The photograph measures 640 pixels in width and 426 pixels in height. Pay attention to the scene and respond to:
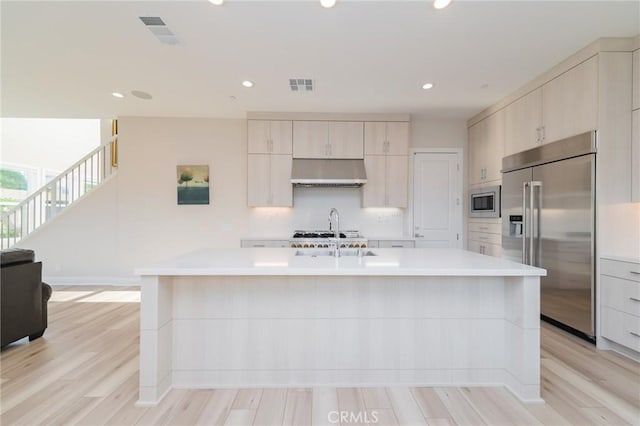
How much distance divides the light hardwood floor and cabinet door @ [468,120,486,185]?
2.83 m

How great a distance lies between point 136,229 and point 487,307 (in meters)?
5.17

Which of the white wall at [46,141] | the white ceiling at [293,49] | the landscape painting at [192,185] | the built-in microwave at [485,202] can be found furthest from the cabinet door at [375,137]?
the white wall at [46,141]

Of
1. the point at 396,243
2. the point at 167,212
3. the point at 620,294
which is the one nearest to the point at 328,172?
the point at 396,243

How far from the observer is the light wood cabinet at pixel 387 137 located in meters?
4.73

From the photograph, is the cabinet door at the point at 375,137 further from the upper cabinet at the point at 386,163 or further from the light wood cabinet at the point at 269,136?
the light wood cabinet at the point at 269,136

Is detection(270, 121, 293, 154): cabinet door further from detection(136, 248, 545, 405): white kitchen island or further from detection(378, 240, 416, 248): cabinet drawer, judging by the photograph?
detection(136, 248, 545, 405): white kitchen island

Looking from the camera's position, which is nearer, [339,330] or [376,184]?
[339,330]

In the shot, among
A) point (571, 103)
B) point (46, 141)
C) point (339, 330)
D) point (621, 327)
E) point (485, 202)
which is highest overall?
point (46, 141)

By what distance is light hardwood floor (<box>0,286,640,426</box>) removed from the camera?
1754 millimetres

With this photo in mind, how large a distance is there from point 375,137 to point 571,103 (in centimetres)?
237

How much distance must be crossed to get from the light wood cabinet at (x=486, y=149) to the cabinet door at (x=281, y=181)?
2.93 m

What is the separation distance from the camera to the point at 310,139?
4.69 metres

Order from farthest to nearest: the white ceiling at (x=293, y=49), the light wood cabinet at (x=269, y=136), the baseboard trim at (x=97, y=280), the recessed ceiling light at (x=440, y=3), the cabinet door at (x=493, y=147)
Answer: the baseboard trim at (x=97, y=280)
the light wood cabinet at (x=269, y=136)
the cabinet door at (x=493, y=147)
the white ceiling at (x=293, y=49)
the recessed ceiling light at (x=440, y=3)

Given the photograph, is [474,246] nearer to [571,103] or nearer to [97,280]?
[571,103]
